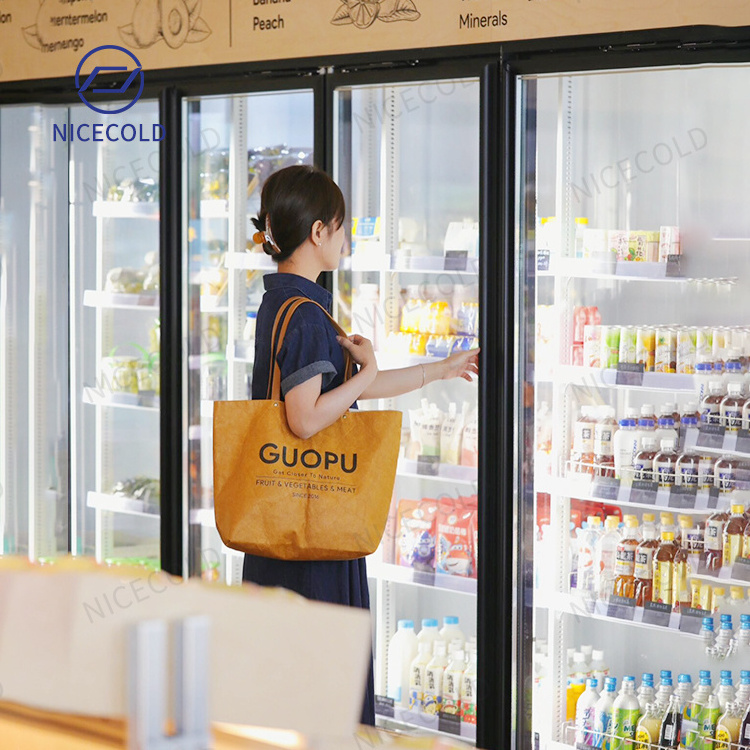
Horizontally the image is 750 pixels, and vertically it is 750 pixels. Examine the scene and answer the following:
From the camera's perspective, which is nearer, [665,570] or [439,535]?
[665,570]

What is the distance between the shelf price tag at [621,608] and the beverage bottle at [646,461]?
33 centimetres

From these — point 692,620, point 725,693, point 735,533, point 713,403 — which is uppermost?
point 713,403

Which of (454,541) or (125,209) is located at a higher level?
(125,209)

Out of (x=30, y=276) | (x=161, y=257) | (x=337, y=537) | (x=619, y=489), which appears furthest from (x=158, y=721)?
(x=30, y=276)

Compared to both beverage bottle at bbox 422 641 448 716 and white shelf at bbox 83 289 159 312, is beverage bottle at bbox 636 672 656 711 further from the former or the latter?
white shelf at bbox 83 289 159 312

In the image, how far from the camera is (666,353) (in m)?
2.80

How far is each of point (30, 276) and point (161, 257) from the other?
67cm

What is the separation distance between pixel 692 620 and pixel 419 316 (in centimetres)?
119

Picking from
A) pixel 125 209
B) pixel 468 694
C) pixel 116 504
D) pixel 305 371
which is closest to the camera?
pixel 305 371

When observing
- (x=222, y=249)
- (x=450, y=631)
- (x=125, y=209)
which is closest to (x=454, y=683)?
(x=450, y=631)

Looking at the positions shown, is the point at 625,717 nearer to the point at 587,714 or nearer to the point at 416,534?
the point at 587,714

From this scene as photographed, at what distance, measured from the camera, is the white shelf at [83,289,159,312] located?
11.5 feet

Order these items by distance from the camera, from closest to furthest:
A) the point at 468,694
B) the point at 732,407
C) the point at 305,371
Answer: the point at 305,371 → the point at 732,407 → the point at 468,694

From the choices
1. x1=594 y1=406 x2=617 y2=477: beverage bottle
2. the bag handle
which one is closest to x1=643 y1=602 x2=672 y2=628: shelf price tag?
x1=594 y1=406 x2=617 y2=477: beverage bottle
